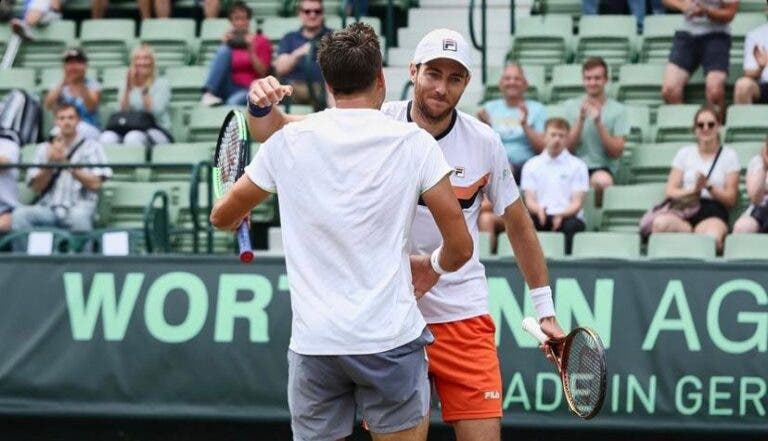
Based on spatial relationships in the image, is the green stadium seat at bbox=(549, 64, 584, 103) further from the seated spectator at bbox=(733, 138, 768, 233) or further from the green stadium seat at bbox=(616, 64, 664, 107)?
the seated spectator at bbox=(733, 138, 768, 233)

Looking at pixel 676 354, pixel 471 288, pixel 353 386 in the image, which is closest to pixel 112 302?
pixel 676 354

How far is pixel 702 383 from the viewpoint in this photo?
956 cm

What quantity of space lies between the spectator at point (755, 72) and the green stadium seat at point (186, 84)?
4.37 meters

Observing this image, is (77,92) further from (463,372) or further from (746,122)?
(463,372)

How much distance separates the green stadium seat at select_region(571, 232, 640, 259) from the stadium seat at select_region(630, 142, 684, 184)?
1.19m

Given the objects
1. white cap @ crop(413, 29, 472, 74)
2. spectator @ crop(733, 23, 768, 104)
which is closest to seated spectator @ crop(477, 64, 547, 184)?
spectator @ crop(733, 23, 768, 104)

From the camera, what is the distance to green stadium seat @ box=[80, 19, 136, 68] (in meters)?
14.5

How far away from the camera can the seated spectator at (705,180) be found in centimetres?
1116

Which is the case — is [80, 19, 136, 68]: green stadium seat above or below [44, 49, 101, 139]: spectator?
above

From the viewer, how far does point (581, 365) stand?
614cm

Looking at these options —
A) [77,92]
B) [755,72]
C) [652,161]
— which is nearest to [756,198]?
[652,161]

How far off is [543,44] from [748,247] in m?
3.50

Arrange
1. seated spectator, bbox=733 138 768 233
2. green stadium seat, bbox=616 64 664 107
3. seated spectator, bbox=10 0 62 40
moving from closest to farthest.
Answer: seated spectator, bbox=733 138 768 233
green stadium seat, bbox=616 64 664 107
seated spectator, bbox=10 0 62 40

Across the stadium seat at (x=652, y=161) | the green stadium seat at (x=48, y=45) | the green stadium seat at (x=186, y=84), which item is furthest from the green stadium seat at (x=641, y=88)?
the green stadium seat at (x=48, y=45)
